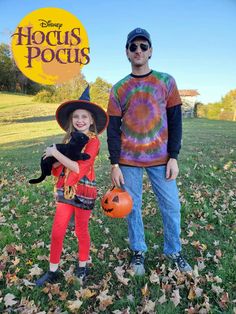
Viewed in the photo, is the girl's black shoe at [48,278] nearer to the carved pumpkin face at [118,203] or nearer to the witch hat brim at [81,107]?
the carved pumpkin face at [118,203]

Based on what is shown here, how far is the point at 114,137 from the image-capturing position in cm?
331

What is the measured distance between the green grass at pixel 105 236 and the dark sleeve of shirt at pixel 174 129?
1.19 meters

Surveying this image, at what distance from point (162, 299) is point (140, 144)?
4.60ft

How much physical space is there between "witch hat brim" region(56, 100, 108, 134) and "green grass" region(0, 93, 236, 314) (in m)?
1.50

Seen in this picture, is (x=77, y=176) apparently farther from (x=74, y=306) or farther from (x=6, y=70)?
(x=6, y=70)

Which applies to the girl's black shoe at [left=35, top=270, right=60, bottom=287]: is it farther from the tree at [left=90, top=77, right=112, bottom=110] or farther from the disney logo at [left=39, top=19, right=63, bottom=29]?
the disney logo at [left=39, top=19, right=63, bottom=29]

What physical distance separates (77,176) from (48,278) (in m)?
1.06

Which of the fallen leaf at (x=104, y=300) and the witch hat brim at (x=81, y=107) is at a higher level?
the witch hat brim at (x=81, y=107)

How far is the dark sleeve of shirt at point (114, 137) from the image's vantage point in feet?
10.8

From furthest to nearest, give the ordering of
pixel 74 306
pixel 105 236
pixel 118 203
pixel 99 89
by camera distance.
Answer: pixel 99 89 → pixel 105 236 → pixel 118 203 → pixel 74 306

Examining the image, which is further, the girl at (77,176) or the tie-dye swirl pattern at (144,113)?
the tie-dye swirl pattern at (144,113)

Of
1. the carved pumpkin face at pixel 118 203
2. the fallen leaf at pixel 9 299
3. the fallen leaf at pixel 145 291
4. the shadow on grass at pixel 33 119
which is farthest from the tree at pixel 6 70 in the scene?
the fallen leaf at pixel 145 291

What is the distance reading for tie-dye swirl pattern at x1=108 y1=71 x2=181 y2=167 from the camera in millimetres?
3178

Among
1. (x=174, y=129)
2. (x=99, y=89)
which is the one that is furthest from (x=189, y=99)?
(x=174, y=129)
